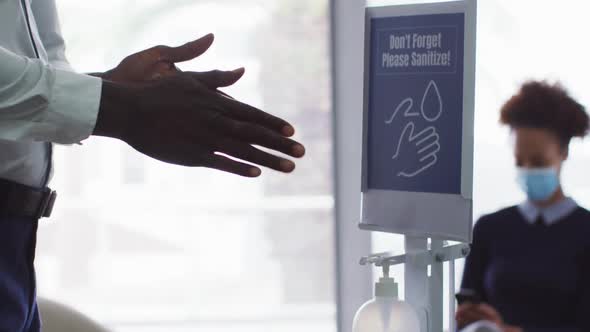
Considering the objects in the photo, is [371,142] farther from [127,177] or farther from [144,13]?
[127,177]

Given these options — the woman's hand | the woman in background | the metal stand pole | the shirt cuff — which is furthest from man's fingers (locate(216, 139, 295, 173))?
the woman in background

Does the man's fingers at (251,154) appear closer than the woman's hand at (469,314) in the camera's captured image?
Yes

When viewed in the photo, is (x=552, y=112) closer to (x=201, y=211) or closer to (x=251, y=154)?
(x=251, y=154)

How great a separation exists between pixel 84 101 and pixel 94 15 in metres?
5.32

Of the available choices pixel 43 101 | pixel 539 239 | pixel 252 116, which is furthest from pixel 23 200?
pixel 539 239

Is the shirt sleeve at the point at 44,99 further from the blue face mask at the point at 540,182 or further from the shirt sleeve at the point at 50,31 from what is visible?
the blue face mask at the point at 540,182

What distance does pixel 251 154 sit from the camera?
0.77 metres

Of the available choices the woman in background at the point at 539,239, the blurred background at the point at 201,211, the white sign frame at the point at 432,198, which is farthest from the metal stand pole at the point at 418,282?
the blurred background at the point at 201,211

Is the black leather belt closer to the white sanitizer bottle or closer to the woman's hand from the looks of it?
the white sanitizer bottle

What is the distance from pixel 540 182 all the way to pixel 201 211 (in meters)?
4.06

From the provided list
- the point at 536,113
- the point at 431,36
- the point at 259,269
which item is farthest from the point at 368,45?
the point at 259,269

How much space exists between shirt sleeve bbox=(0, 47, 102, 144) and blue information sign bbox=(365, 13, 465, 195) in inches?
13.5

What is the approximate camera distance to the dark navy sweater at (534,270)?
1885 millimetres

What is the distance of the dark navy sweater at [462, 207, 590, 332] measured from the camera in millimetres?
1885
